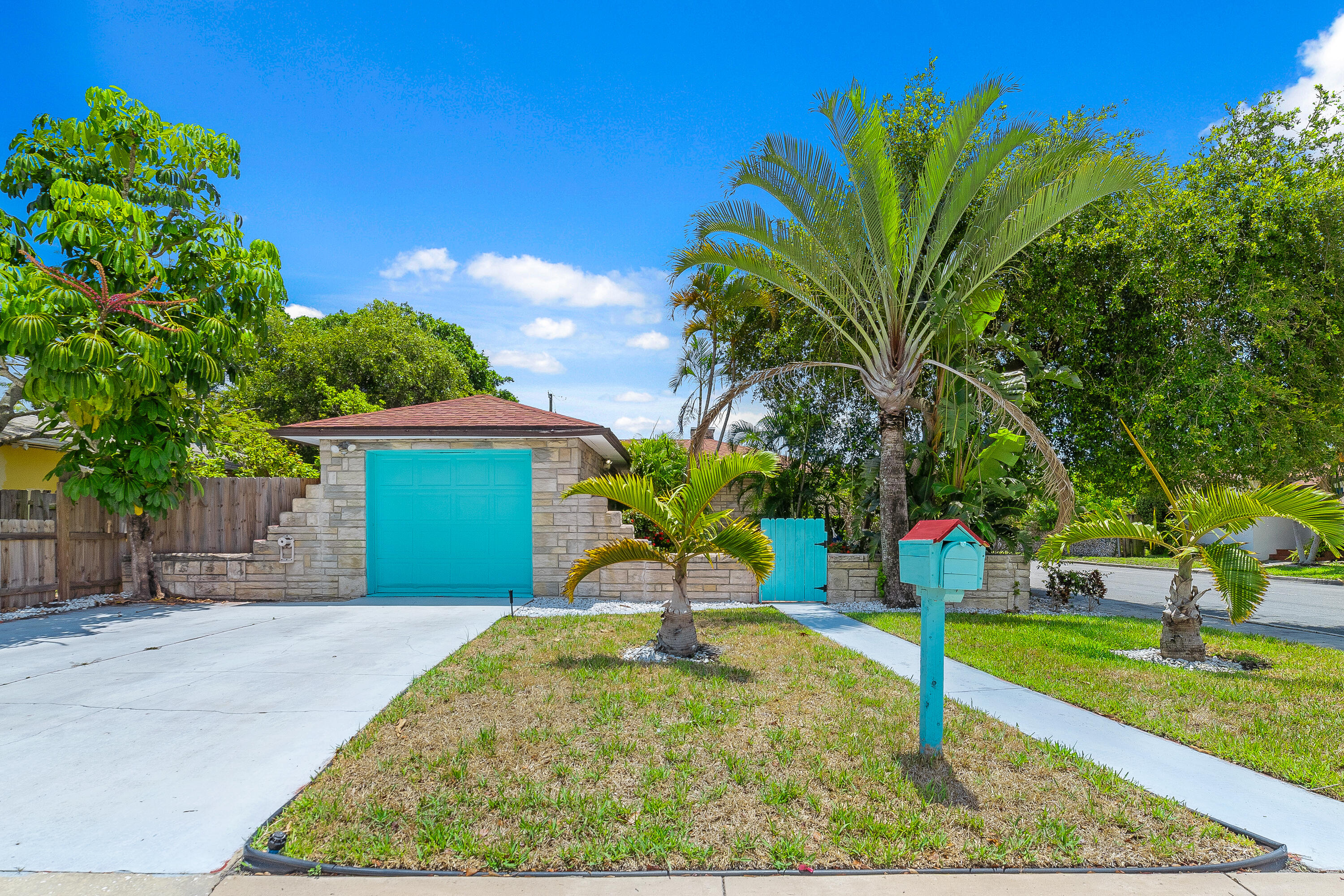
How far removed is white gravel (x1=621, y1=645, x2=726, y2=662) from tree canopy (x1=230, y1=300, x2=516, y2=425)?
761 inches

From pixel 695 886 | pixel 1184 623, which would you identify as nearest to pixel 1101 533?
pixel 1184 623

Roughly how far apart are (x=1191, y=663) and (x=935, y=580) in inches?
200

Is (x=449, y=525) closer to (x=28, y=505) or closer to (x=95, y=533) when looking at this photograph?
(x=95, y=533)

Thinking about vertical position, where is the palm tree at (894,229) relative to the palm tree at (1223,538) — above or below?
above

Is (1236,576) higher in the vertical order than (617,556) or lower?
lower

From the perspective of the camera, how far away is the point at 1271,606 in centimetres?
1320

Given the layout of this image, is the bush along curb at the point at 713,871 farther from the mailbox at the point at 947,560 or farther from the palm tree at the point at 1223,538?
the palm tree at the point at 1223,538

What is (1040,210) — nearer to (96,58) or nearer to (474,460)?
(474,460)

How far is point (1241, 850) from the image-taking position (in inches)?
121

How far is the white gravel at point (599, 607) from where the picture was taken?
980 centimetres

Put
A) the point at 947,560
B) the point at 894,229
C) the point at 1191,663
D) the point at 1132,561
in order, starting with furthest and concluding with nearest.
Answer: the point at 1132,561 < the point at 894,229 < the point at 1191,663 < the point at 947,560

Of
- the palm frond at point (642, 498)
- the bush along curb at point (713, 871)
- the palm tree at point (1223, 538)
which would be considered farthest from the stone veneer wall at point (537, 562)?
the bush along curb at point (713, 871)

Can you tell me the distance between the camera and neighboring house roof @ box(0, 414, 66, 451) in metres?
12.5

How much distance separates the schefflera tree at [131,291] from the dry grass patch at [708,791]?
666 cm
